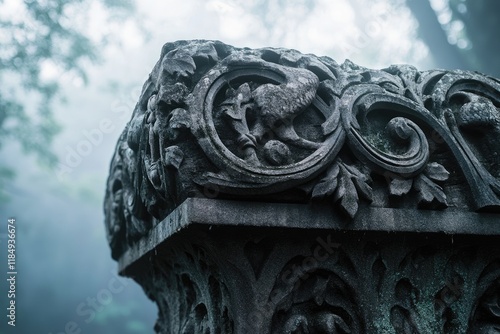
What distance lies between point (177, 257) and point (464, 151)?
4.02 feet

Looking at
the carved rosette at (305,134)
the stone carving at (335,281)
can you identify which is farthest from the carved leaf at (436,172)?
the stone carving at (335,281)

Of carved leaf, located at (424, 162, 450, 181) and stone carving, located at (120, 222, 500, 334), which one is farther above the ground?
carved leaf, located at (424, 162, 450, 181)

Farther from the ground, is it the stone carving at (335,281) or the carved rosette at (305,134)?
the carved rosette at (305,134)

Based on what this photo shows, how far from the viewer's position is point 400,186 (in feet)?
5.08

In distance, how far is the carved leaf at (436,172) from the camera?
5.35 ft

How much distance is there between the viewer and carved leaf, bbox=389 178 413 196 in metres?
1.53

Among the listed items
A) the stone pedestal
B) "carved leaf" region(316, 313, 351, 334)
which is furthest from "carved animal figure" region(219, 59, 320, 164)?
"carved leaf" region(316, 313, 351, 334)

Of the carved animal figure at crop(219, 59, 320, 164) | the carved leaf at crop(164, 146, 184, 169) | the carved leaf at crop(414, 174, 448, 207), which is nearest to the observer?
the carved leaf at crop(164, 146, 184, 169)

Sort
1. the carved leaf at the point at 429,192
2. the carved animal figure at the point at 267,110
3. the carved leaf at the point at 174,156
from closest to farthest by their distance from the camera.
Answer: the carved leaf at the point at 174,156, the carved animal figure at the point at 267,110, the carved leaf at the point at 429,192

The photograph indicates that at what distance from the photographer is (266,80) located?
1603mm

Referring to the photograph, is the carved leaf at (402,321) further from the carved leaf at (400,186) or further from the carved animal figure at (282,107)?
the carved animal figure at (282,107)

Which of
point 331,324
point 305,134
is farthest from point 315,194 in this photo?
point 331,324

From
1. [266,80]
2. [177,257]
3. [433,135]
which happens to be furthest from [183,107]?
[433,135]

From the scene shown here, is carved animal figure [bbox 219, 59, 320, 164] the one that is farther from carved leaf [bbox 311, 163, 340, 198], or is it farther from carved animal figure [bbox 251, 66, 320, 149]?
carved leaf [bbox 311, 163, 340, 198]
